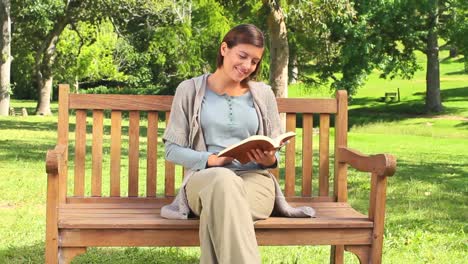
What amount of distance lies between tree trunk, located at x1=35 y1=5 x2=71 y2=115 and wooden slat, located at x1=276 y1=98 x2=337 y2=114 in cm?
2374

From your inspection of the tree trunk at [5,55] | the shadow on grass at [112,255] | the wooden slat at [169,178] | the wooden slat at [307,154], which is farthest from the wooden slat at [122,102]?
the tree trunk at [5,55]

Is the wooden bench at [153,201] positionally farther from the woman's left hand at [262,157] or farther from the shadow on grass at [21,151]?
the shadow on grass at [21,151]

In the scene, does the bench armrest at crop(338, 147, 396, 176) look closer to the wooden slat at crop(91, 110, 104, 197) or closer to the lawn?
the lawn

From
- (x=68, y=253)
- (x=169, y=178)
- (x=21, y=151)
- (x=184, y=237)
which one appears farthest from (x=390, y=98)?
(x=68, y=253)

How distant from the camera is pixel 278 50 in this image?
50.9 feet

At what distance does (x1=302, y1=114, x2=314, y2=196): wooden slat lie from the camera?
16.0 ft

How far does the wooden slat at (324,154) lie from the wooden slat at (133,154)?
114cm

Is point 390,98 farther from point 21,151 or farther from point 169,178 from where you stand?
point 169,178

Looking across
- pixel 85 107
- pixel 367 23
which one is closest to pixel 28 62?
pixel 367 23

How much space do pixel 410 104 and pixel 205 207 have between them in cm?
3652

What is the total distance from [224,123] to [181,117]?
0.78ft

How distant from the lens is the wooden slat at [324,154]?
4875mm

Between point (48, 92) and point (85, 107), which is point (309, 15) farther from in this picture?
point (48, 92)

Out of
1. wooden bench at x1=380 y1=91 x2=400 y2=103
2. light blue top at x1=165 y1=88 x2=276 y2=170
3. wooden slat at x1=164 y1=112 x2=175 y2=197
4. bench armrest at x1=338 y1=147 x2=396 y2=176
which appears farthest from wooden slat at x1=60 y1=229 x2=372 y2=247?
wooden bench at x1=380 y1=91 x2=400 y2=103
